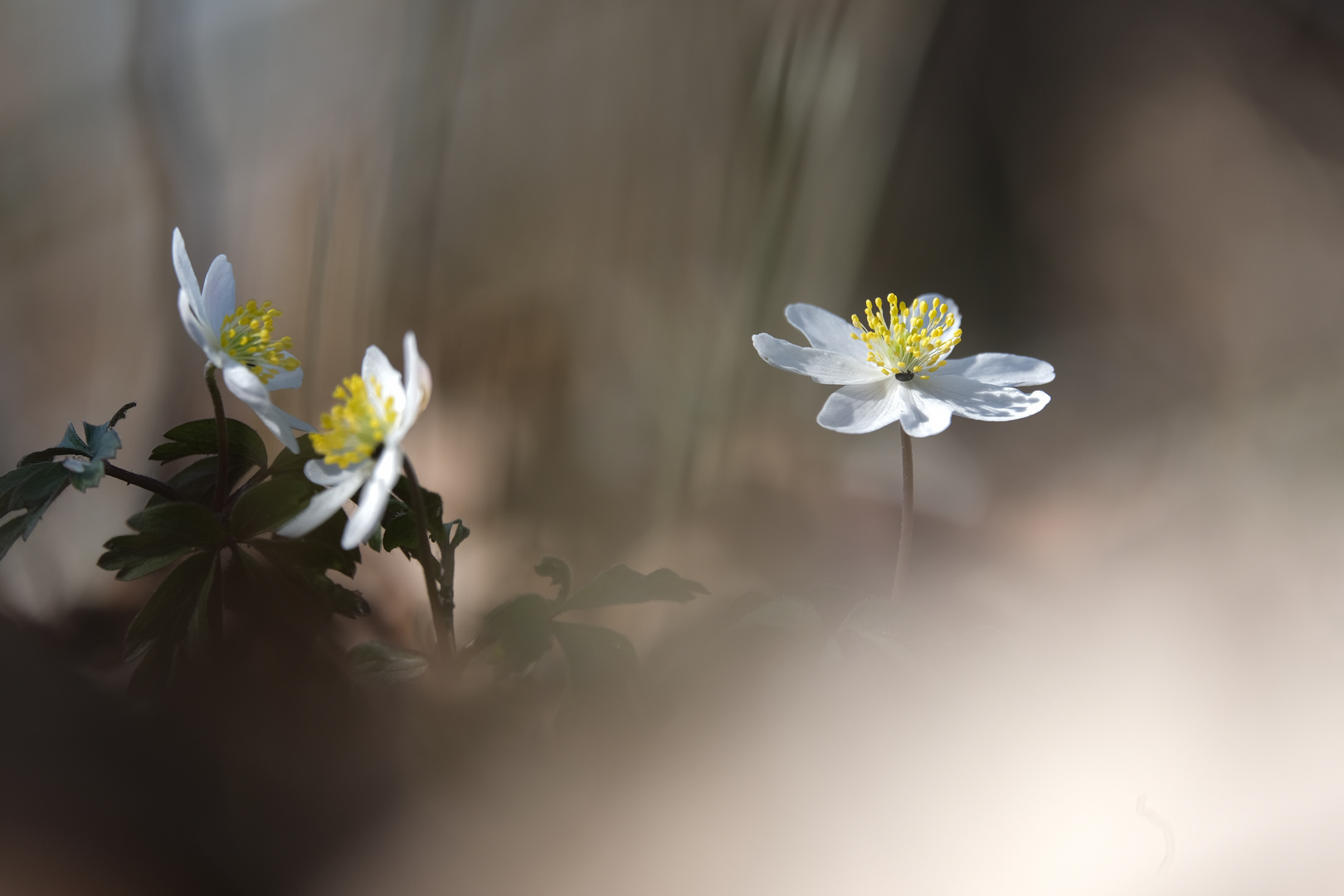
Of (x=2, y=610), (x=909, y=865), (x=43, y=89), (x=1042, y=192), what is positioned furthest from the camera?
(x=1042, y=192)

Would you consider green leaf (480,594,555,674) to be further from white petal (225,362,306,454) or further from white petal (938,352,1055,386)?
white petal (938,352,1055,386)

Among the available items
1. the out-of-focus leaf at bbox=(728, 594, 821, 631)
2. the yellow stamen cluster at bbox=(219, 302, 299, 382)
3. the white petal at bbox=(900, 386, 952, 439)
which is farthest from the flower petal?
the white petal at bbox=(900, 386, 952, 439)

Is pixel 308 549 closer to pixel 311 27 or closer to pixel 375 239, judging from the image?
pixel 375 239

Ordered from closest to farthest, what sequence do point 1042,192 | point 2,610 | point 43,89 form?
point 2,610, point 43,89, point 1042,192

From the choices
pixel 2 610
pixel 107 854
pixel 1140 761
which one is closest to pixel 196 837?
pixel 107 854

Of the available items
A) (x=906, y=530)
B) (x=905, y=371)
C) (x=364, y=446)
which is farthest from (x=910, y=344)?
(x=364, y=446)

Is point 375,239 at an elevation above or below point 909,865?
above

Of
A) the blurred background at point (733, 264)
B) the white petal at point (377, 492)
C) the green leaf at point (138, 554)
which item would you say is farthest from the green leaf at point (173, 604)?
the blurred background at point (733, 264)
